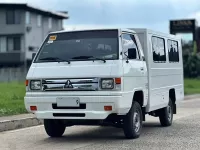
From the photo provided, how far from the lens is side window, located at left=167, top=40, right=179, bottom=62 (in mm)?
12550

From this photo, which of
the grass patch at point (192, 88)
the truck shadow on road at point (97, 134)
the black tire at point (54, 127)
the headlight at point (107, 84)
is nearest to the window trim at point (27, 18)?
the grass patch at point (192, 88)

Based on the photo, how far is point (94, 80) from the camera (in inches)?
357

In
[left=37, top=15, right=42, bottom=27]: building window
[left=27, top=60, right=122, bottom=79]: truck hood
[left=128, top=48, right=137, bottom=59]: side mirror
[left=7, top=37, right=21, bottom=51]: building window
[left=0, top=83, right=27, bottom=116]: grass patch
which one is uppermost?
[left=37, top=15, right=42, bottom=27]: building window

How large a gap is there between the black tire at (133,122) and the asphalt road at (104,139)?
0.49 ft

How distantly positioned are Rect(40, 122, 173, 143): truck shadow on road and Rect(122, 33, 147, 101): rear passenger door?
1.23 meters

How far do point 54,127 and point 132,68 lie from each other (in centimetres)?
218

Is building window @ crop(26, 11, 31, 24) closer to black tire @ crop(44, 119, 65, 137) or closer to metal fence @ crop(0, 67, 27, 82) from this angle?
metal fence @ crop(0, 67, 27, 82)

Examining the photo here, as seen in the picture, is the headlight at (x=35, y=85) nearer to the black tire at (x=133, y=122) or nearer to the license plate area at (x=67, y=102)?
the license plate area at (x=67, y=102)

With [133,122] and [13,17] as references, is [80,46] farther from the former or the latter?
[13,17]

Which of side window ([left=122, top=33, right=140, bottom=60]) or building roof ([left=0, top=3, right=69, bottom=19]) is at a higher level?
building roof ([left=0, top=3, right=69, bottom=19])

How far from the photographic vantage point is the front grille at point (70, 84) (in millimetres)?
9062

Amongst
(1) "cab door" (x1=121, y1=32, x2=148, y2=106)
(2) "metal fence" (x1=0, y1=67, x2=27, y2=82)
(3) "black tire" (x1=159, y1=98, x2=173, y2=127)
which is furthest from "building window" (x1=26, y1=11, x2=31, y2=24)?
(1) "cab door" (x1=121, y1=32, x2=148, y2=106)

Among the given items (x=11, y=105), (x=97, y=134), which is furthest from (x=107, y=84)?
(x=11, y=105)

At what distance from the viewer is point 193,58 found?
58.2m
